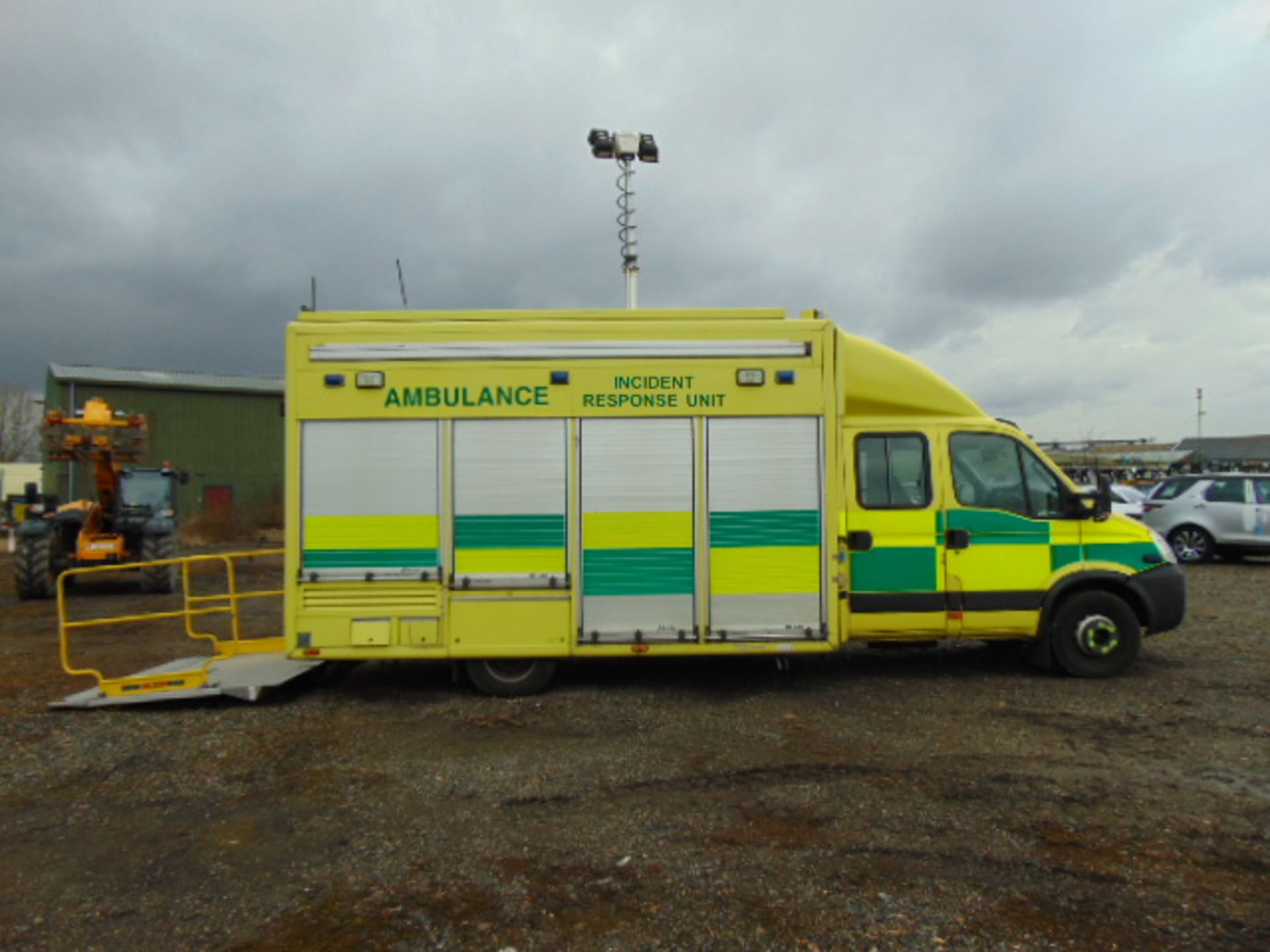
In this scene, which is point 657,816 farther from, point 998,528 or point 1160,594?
point 1160,594

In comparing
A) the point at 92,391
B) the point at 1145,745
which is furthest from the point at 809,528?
the point at 92,391

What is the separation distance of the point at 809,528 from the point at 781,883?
303 centimetres

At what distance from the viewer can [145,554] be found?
14.0 metres

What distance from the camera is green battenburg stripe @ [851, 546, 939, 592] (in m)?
6.41

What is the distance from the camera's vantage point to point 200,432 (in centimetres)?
3422

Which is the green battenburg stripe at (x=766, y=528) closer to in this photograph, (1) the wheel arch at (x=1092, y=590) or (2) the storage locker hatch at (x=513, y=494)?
(2) the storage locker hatch at (x=513, y=494)

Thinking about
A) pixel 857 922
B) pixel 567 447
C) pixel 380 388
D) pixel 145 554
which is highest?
pixel 380 388

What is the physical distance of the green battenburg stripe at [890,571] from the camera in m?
6.41

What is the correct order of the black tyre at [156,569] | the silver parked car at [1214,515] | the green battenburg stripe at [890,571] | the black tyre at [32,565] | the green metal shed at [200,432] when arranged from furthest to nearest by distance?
the green metal shed at [200,432], the silver parked car at [1214,515], the black tyre at [156,569], the black tyre at [32,565], the green battenburg stripe at [890,571]

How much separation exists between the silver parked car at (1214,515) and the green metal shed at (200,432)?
29753 mm

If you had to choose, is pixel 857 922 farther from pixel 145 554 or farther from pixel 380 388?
pixel 145 554

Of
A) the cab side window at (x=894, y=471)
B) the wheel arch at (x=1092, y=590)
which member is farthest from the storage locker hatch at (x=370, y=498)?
the wheel arch at (x=1092, y=590)

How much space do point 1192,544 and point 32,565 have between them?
19.7 metres

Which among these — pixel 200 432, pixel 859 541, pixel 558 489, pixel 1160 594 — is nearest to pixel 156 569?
pixel 558 489
